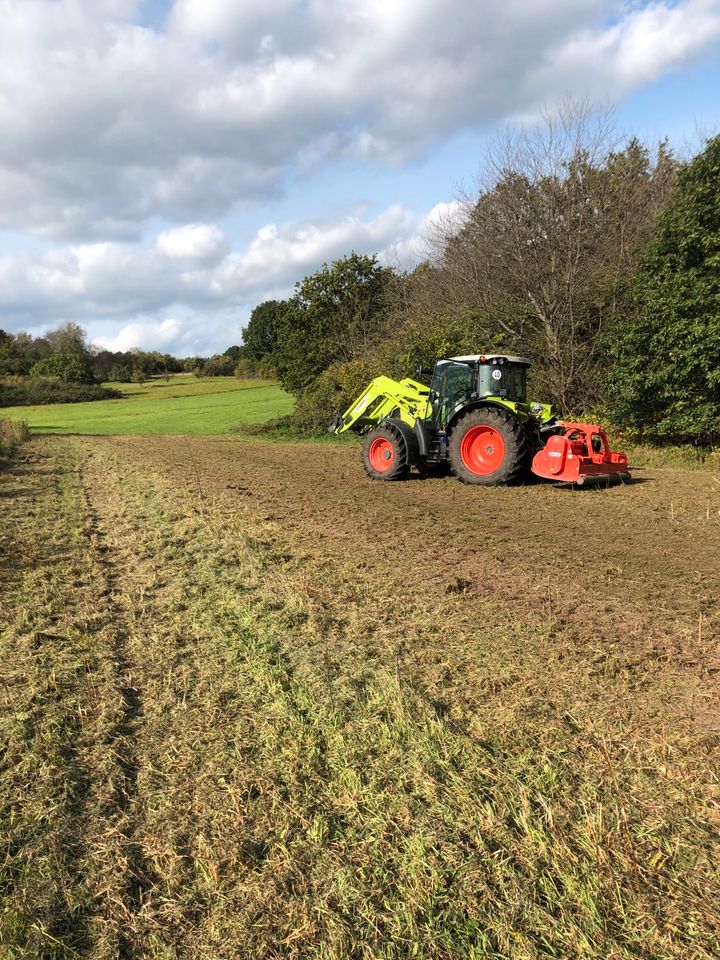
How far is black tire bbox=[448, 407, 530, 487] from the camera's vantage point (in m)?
9.71

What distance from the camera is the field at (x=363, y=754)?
2021mm

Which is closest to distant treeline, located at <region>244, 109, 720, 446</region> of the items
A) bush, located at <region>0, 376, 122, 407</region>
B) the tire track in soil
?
the tire track in soil

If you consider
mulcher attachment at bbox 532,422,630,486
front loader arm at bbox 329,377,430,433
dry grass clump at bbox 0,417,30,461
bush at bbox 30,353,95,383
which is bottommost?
mulcher attachment at bbox 532,422,630,486

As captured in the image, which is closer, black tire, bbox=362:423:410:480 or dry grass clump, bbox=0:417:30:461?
black tire, bbox=362:423:410:480

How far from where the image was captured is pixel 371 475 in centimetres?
1171

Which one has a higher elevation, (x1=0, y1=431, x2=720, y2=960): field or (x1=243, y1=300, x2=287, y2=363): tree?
(x1=243, y1=300, x2=287, y2=363): tree

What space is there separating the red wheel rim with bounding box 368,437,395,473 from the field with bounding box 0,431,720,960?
543cm

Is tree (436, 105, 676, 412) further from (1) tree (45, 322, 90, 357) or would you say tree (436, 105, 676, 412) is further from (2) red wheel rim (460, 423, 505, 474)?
(1) tree (45, 322, 90, 357)

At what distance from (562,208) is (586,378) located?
192 inches

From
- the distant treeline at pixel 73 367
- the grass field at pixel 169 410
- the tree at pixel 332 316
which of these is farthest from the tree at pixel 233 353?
the tree at pixel 332 316

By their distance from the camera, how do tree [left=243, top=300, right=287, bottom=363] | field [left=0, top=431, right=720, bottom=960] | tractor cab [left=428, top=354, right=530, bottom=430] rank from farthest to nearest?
1. tree [left=243, top=300, right=287, bottom=363]
2. tractor cab [left=428, top=354, right=530, bottom=430]
3. field [left=0, top=431, right=720, bottom=960]

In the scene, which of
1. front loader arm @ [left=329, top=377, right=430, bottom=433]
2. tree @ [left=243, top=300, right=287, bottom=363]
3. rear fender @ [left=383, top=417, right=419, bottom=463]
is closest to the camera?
rear fender @ [left=383, top=417, right=419, bottom=463]

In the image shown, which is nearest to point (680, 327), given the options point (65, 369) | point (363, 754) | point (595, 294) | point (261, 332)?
point (595, 294)

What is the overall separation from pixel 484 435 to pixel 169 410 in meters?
38.4
